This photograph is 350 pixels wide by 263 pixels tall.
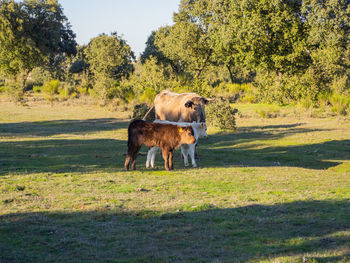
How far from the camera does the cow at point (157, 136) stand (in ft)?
45.6

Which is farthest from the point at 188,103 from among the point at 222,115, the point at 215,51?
the point at 215,51

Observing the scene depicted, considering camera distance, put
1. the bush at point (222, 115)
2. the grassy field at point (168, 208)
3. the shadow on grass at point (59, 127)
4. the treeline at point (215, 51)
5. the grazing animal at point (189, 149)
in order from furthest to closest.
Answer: the bush at point (222, 115) → the shadow on grass at point (59, 127) → the treeline at point (215, 51) → the grazing animal at point (189, 149) → the grassy field at point (168, 208)

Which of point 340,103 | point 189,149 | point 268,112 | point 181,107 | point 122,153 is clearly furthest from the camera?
point 268,112

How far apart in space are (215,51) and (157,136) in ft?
64.3

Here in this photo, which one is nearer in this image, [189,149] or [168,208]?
[168,208]

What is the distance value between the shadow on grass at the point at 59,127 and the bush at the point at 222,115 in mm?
6323

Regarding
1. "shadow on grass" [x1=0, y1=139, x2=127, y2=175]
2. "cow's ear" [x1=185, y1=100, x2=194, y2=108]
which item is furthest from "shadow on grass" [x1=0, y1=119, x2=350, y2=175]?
"cow's ear" [x1=185, y1=100, x2=194, y2=108]

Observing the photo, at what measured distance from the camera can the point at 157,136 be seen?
13977mm

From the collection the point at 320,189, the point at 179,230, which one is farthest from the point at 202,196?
the point at 320,189

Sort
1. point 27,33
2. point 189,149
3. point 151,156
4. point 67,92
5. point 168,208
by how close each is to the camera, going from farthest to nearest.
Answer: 1. point 27,33
2. point 67,92
3. point 151,156
4. point 189,149
5. point 168,208

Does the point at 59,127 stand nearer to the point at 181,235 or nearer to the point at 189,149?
the point at 189,149

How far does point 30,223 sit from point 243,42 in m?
22.1

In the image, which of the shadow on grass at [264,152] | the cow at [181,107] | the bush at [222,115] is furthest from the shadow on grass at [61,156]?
the bush at [222,115]

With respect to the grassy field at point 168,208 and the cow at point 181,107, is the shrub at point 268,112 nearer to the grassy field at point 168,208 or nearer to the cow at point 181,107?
the grassy field at point 168,208
